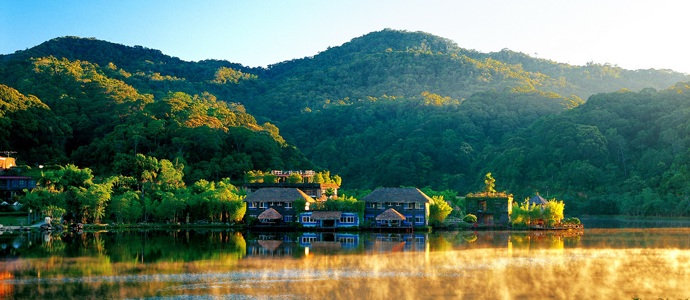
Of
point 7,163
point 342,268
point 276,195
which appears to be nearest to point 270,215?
point 276,195

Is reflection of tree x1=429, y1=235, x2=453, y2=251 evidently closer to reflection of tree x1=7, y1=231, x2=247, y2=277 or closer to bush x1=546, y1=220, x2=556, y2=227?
reflection of tree x1=7, y1=231, x2=247, y2=277

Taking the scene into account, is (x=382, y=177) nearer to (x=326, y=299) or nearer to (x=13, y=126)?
(x=13, y=126)

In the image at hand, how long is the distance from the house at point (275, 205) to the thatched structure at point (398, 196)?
6633 millimetres

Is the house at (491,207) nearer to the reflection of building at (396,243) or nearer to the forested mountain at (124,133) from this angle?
the reflection of building at (396,243)

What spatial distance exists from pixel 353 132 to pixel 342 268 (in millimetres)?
98876

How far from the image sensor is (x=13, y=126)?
3401 inches

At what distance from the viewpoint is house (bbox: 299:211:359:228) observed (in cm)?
5800

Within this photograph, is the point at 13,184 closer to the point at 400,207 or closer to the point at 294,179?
the point at 294,179

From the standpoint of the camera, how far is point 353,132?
130500 millimetres

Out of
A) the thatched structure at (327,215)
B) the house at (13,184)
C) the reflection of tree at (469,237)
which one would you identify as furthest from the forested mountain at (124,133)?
→ the reflection of tree at (469,237)

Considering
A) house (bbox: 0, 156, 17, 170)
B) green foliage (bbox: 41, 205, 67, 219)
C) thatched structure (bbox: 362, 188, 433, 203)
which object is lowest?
green foliage (bbox: 41, 205, 67, 219)

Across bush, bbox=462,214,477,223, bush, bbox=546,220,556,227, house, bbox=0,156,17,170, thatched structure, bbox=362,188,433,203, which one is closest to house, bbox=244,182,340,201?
thatched structure, bbox=362,188,433,203

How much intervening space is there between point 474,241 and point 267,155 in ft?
162

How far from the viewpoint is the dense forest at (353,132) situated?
8712 cm
